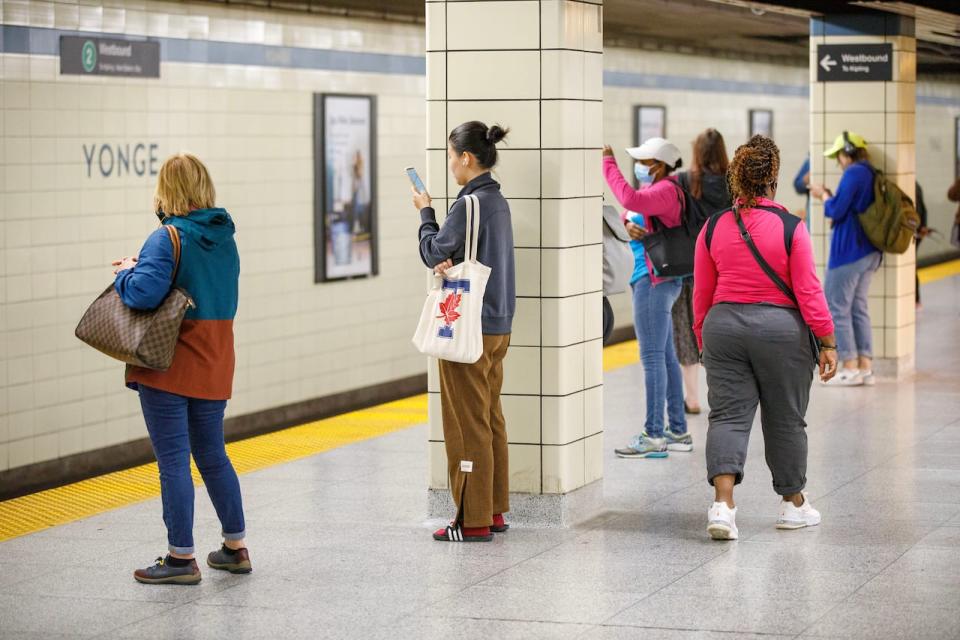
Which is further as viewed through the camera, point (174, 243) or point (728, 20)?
point (728, 20)

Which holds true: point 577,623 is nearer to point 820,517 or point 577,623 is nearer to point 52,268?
point 820,517

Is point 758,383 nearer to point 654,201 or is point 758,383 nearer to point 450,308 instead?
point 450,308

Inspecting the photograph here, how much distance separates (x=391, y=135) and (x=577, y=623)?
6.99m

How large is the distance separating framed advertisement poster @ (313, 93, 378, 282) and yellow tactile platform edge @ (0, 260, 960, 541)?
3.54 feet

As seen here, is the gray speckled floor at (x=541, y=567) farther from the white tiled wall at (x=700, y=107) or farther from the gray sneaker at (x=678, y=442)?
the white tiled wall at (x=700, y=107)

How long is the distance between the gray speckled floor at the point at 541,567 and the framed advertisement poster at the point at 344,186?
2957 millimetres

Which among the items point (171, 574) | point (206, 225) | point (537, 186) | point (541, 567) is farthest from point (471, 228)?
point (171, 574)

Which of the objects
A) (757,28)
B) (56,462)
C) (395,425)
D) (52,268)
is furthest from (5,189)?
(757,28)

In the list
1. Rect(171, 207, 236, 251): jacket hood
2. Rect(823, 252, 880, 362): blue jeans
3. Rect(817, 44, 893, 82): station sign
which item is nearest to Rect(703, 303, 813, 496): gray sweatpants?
Rect(171, 207, 236, 251): jacket hood

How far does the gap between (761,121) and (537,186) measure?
1328cm

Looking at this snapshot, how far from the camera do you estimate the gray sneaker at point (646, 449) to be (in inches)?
325

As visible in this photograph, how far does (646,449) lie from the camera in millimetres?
8266

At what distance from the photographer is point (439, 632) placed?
5.01 metres

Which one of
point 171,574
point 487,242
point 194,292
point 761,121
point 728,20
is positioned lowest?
point 171,574
